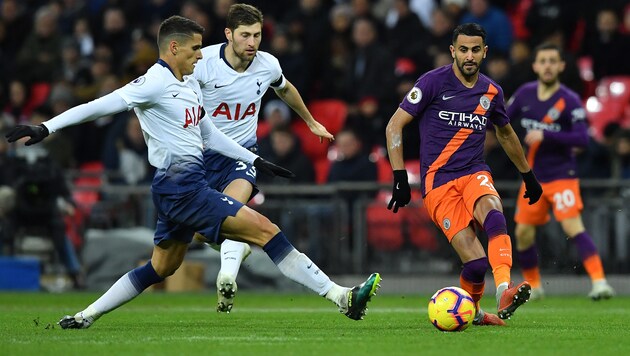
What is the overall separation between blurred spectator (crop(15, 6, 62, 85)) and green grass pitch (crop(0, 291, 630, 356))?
391 inches

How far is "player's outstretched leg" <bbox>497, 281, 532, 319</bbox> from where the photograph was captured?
366 inches

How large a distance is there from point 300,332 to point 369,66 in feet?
34.4

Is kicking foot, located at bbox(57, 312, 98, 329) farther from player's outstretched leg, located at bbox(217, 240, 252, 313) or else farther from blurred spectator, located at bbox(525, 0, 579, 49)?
blurred spectator, located at bbox(525, 0, 579, 49)

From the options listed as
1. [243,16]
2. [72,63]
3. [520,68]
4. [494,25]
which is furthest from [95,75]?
[243,16]

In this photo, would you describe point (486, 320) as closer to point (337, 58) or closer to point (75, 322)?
point (75, 322)

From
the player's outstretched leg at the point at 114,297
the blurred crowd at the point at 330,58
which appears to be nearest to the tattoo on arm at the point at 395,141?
the player's outstretched leg at the point at 114,297

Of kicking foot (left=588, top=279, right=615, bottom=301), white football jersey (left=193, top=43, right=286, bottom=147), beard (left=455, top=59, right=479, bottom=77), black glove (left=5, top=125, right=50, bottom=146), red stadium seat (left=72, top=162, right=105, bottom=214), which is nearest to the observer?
black glove (left=5, top=125, right=50, bottom=146)

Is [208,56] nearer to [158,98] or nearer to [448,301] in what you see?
[158,98]

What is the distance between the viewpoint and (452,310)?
30.0ft

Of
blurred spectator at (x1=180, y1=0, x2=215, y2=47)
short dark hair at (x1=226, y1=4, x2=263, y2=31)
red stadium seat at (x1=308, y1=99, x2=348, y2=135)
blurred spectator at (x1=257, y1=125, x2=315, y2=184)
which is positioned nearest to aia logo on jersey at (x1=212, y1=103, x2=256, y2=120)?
short dark hair at (x1=226, y1=4, x2=263, y2=31)

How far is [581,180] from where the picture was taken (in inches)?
641

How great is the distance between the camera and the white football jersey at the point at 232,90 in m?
11.2

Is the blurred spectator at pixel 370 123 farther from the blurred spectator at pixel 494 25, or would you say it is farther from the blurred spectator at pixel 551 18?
the blurred spectator at pixel 551 18

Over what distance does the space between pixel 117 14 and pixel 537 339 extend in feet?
51.7
